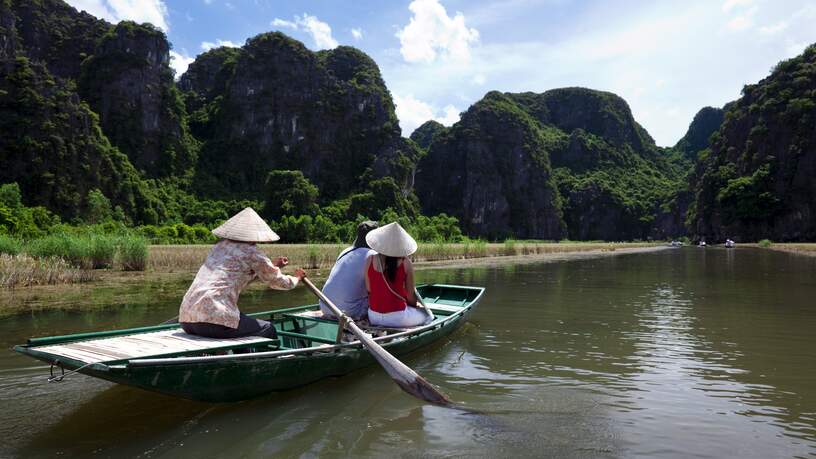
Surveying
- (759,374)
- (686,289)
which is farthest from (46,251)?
(686,289)

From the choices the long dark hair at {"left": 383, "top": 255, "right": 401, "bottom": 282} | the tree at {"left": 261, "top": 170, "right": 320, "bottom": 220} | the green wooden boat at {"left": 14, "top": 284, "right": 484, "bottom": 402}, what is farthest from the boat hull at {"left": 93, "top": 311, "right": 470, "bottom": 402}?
the tree at {"left": 261, "top": 170, "right": 320, "bottom": 220}

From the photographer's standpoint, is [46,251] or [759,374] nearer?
[759,374]

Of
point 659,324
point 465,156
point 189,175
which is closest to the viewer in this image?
point 659,324

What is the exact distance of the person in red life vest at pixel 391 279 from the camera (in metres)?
6.06

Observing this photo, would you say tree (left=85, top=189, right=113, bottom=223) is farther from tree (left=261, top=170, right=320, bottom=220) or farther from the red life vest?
the red life vest

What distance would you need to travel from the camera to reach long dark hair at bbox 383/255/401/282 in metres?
6.31

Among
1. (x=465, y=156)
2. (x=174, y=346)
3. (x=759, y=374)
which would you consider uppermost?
(x=465, y=156)

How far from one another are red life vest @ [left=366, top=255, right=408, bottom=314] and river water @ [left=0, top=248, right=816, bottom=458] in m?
0.78

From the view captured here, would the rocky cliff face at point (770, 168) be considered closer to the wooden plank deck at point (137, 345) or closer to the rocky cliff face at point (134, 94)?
the rocky cliff face at point (134, 94)

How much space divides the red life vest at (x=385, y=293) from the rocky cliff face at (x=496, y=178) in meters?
93.0

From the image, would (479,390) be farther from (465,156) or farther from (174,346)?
(465,156)

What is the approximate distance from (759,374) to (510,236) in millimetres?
90806

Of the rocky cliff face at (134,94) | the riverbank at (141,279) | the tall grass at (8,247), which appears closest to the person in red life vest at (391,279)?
the riverbank at (141,279)

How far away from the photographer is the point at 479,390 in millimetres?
5488
